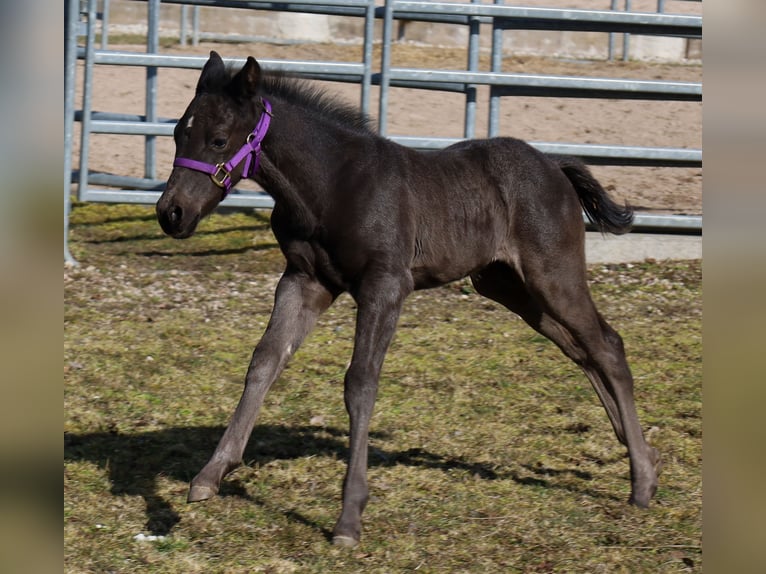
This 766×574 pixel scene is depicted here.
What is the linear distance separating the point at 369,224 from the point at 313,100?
724mm

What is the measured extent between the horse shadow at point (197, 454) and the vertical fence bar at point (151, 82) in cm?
513

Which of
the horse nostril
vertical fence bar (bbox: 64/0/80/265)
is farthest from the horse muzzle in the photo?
vertical fence bar (bbox: 64/0/80/265)

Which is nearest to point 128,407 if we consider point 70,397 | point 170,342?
point 70,397

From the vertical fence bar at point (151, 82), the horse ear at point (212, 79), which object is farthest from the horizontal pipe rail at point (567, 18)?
the horse ear at point (212, 79)

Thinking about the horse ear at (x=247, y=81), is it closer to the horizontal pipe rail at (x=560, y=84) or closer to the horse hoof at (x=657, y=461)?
the horse hoof at (x=657, y=461)

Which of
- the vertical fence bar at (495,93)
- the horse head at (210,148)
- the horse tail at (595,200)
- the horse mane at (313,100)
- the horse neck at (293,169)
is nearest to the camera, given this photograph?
the horse head at (210,148)

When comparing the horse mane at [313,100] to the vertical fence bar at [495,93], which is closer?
the horse mane at [313,100]

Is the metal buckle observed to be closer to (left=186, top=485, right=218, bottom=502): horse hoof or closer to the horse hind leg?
(left=186, top=485, right=218, bottom=502): horse hoof

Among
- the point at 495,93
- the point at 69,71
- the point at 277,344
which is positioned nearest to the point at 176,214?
the point at 277,344

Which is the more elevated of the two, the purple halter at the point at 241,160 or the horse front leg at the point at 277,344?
the purple halter at the point at 241,160

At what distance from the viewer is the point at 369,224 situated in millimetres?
4523

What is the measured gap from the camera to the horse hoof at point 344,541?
4.16 metres

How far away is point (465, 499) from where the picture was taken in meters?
4.82
